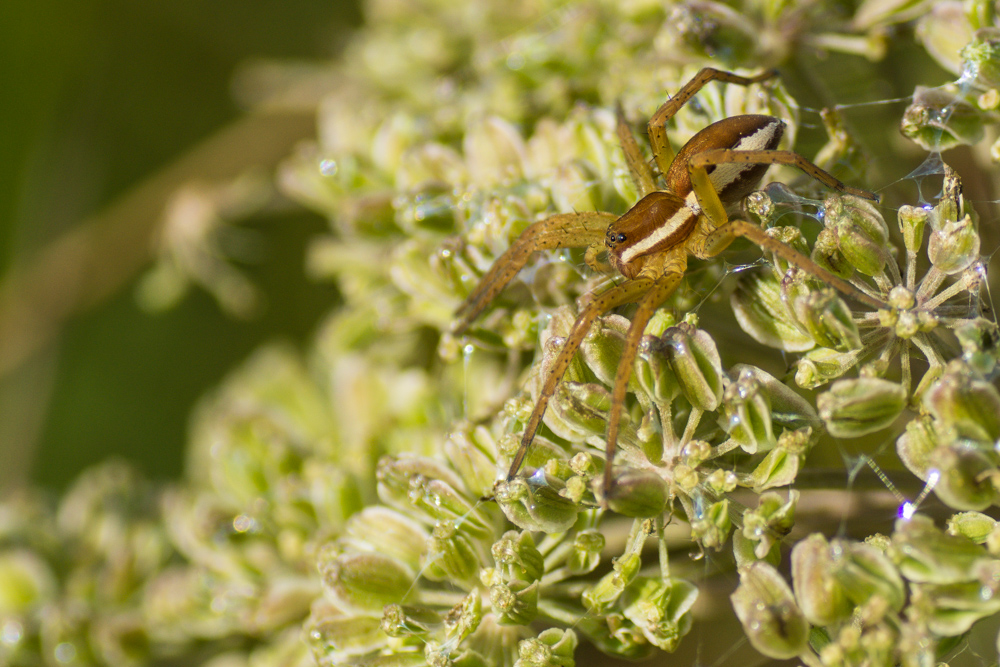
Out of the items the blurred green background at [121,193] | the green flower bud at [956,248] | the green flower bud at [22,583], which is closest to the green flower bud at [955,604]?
the green flower bud at [956,248]

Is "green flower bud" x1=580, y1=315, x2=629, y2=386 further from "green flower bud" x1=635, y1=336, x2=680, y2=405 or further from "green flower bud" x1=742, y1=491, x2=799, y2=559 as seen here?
"green flower bud" x1=742, y1=491, x2=799, y2=559

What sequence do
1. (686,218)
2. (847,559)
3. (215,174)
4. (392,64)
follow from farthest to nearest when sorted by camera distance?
(215,174), (392,64), (686,218), (847,559)

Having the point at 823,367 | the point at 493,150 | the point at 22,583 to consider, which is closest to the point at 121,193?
the point at 22,583

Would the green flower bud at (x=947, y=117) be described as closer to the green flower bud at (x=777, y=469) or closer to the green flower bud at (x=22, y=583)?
the green flower bud at (x=777, y=469)

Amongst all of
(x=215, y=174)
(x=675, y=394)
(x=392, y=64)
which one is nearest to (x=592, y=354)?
(x=675, y=394)

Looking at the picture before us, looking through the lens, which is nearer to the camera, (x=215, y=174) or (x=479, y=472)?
(x=479, y=472)

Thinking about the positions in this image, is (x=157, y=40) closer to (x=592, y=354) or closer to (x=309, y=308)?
(x=309, y=308)

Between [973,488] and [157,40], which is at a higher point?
[157,40]
